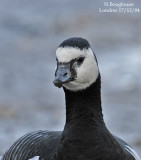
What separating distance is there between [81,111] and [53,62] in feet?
17.0

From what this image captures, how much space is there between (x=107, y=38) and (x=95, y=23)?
80 centimetres

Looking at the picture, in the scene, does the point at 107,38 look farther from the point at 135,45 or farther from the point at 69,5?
the point at 69,5

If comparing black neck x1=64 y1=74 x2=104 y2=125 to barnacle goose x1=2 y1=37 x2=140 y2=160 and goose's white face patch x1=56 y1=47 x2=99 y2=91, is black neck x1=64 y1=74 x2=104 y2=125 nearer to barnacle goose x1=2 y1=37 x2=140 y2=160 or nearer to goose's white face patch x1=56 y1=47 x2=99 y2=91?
barnacle goose x1=2 y1=37 x2=140 y2=160

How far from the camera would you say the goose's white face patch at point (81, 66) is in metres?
4.81

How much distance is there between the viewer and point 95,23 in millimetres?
12227

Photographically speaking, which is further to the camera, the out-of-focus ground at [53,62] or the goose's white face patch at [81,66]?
the out-of-focus ground at [53,62]

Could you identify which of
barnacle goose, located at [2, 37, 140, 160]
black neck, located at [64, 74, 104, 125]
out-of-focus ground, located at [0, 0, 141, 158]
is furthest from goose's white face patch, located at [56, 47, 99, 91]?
out-of-focus ground, located at [0, 0, 141, 158]

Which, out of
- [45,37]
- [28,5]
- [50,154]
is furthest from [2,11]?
[50,154]

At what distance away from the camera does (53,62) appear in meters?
10.3

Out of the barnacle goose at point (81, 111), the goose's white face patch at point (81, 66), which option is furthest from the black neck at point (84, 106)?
the goose's white face patch at point (81, 66)

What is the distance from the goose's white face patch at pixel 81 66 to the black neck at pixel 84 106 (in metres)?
0.14

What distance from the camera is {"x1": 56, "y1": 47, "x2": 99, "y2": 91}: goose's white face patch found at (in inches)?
189

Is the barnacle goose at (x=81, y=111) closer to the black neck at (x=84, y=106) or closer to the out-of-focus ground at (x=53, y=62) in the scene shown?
the black neck at (x=84, y=106)

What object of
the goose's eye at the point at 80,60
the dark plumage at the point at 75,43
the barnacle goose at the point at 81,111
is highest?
the dark plumage at the point at 75,43
